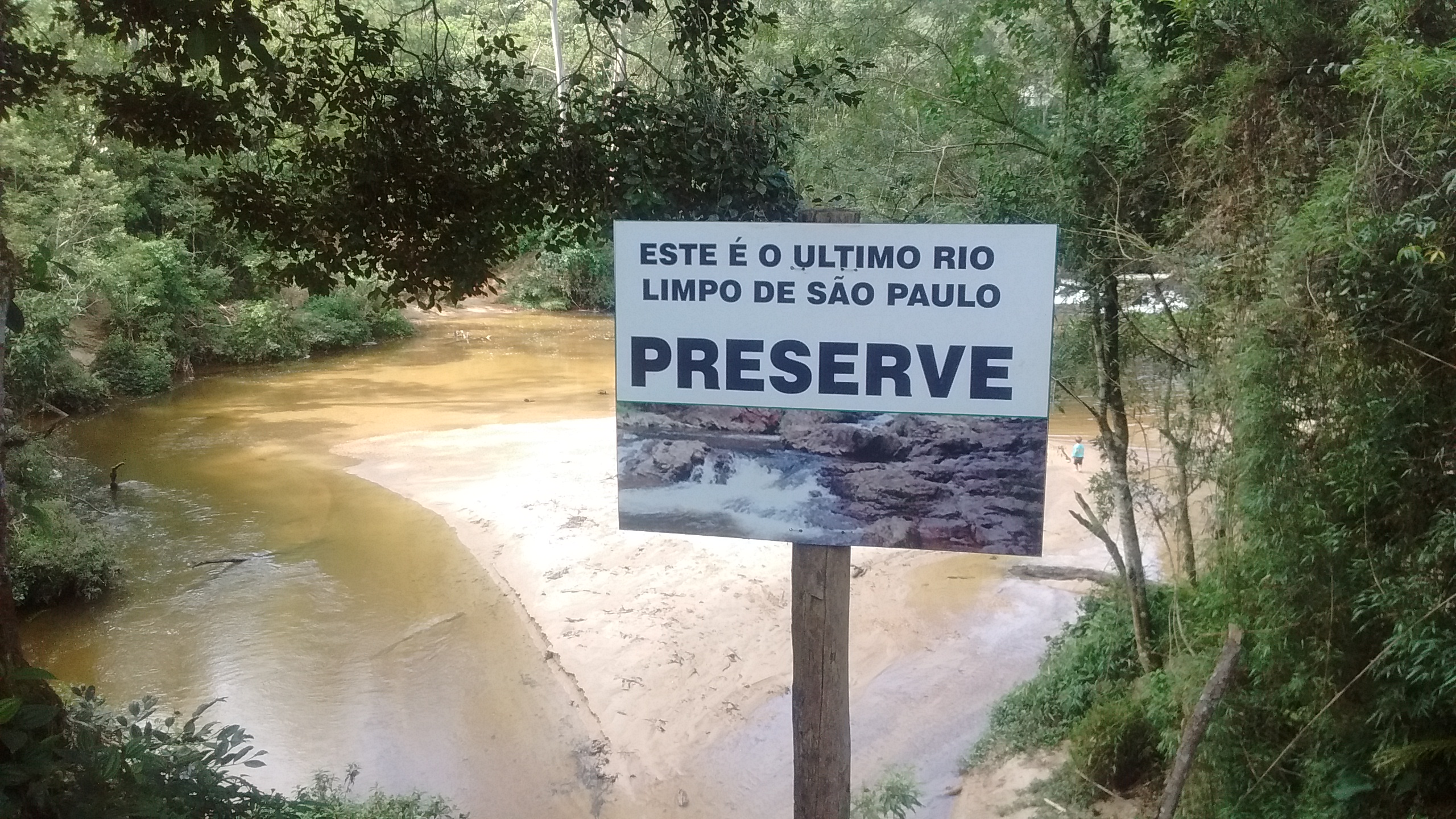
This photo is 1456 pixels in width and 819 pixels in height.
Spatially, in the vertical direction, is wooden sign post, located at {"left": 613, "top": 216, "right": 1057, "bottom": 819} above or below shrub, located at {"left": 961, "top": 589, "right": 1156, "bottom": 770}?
above

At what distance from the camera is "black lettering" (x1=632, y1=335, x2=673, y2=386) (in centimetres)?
215

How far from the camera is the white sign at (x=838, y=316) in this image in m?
1.97

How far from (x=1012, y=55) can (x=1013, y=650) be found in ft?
12.8

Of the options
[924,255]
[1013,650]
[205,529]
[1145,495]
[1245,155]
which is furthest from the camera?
[205,529]

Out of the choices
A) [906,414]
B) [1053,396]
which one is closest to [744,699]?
[1053,396]

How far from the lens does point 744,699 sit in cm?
678

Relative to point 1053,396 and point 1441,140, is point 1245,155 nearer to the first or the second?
point 1441,140

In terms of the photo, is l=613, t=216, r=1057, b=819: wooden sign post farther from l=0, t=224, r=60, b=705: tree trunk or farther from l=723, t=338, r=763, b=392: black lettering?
l=0, t=224, r=60, b=705: tree trunk

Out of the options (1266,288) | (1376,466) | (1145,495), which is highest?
(1266,288)

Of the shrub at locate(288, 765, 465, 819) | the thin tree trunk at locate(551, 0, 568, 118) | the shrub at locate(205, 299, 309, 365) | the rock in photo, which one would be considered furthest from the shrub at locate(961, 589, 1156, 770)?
the shrub at locate(205, 299, 309, 365)

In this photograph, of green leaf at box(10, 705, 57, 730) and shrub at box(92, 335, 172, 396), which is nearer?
green leaf at box(10, 705, 57, 730)

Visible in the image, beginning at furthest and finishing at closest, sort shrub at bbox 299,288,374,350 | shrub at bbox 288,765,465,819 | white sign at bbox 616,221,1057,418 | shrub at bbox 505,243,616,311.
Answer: shrub at bbox 505,243,616,311 < shrub at bbox 299,288,374,350 < shrub at bbox 288,765,465,819 < white sign at bbox 616,221,1057,418

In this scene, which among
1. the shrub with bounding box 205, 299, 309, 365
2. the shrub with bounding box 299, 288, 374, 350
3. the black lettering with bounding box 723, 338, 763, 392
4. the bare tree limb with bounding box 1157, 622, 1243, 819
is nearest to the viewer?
the black lettering with bounding box 723, 338, 763, 392

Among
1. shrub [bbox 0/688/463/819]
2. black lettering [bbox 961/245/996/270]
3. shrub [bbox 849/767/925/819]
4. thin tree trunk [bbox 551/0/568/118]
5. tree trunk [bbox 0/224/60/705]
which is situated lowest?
shrub [bbox 849/767/925/819]
